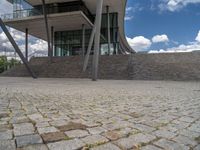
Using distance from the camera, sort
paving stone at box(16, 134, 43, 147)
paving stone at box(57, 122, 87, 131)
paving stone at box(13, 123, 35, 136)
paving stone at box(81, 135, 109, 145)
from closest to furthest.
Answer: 1. paving stone at box(16, 134, 43, 147)
2. paving stone at box(81, 135, 109, 145)
3. paving stone at box(13, 123, 35, 136)
4. paving stone at box(57, 122, 87, 131)

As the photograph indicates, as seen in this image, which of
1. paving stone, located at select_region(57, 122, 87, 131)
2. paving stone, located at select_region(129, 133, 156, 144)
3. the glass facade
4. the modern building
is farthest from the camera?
the glass facade

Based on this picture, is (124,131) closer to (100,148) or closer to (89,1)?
(100,148)

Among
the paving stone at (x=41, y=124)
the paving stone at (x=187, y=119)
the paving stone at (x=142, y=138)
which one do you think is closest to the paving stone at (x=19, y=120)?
the paving stone at (x=41, y=124)

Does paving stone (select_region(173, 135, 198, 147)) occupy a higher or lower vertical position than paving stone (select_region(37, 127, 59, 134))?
lower

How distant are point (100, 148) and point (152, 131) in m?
1.01

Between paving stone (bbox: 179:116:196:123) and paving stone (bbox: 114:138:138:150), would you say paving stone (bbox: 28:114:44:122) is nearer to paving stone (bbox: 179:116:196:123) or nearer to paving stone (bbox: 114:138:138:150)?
paving stone (bbox: 114:138:138:150)

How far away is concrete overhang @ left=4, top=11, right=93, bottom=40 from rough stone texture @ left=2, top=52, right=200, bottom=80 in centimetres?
574

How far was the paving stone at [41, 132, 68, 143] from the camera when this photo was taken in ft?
8.11

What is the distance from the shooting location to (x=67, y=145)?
2334 millimetres

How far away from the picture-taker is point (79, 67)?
2567 cm

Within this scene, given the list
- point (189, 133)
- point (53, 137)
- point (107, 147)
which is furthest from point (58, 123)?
point (189, 133)

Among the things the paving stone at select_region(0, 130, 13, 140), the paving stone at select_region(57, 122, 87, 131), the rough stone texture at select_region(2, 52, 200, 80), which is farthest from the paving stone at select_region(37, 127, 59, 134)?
the rough stone texture at select_region(2, 52, 200, 80)

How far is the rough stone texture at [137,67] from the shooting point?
21.0m

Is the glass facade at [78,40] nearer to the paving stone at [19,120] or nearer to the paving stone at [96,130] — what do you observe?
the paving stone at [19,120]
